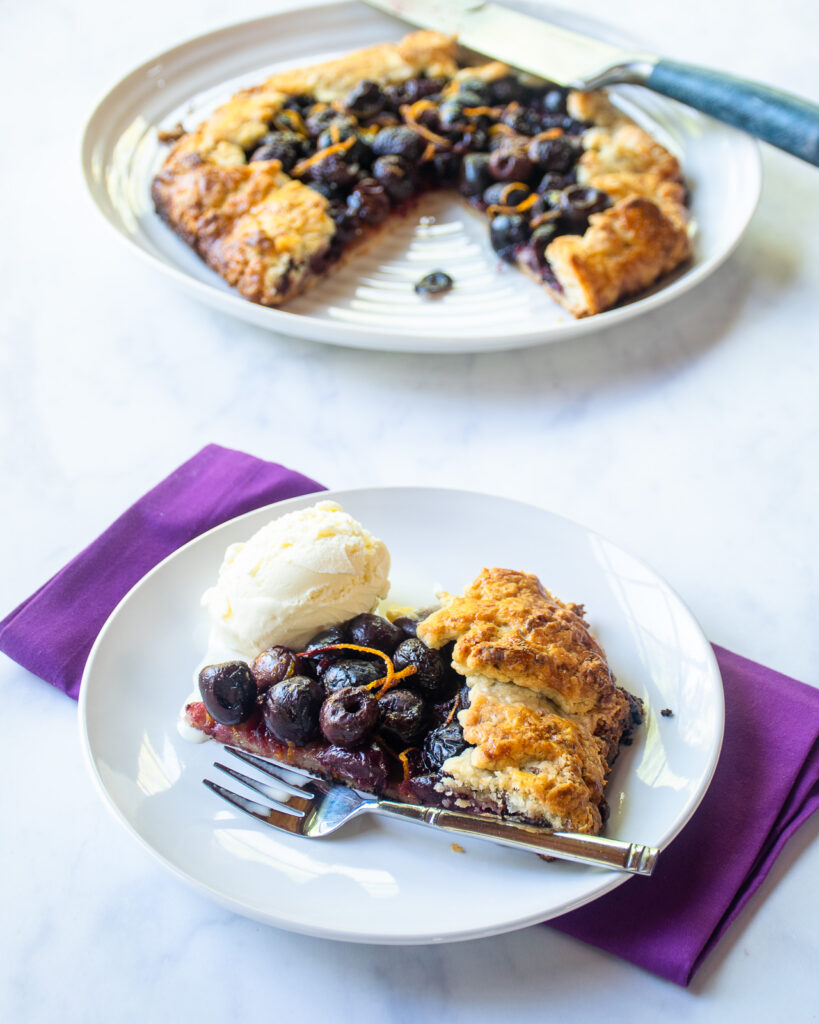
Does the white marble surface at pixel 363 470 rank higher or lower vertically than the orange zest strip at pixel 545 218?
lower

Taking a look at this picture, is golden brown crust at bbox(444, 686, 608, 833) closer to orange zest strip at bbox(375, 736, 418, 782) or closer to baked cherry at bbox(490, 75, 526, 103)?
orange zest strip at bbox(375, 736, 418, 782)

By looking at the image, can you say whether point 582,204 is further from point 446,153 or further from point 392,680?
point 392,680

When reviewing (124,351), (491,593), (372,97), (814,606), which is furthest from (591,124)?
(491,593)

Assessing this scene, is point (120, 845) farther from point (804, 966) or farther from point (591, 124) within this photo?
point (591, 124)

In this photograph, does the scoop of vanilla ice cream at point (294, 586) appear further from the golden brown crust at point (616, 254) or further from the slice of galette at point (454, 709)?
the golden brown crust at point (616, 254)

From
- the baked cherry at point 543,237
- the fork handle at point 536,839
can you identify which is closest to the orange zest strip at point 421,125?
the baked cherry at point 543,237

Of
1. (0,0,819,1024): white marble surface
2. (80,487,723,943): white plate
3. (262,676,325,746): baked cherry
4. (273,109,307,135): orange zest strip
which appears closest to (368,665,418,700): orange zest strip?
(262,676,325,746): baked cherry
